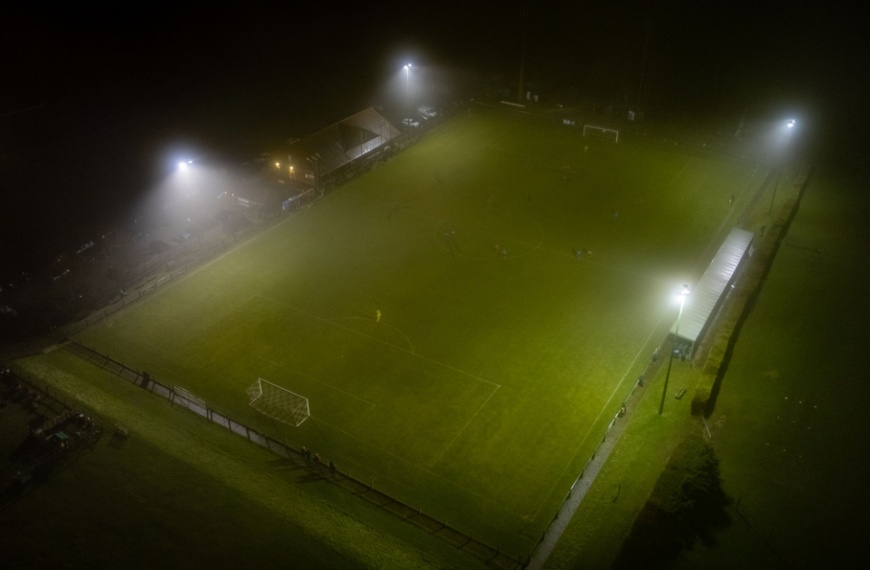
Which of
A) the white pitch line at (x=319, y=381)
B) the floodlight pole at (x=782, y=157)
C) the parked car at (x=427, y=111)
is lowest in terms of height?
the white pitch line at (x=319, y=381)

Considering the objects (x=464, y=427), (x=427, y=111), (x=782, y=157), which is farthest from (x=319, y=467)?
(x=782, y=157)

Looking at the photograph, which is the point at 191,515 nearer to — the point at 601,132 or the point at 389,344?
the point at 389,344

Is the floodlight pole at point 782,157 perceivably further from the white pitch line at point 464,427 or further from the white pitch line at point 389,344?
the white pitch line at point 464,427

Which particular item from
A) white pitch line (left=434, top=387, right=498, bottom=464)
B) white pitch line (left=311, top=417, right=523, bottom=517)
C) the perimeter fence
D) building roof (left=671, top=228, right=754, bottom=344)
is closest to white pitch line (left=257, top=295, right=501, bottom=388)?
white pitch line (left=434, top=387, right=498, bottom=464)

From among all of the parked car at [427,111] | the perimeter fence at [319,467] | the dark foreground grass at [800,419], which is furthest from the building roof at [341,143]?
the dark foreground grass at [800,419]

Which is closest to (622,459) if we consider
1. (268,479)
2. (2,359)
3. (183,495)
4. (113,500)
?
(268,479)

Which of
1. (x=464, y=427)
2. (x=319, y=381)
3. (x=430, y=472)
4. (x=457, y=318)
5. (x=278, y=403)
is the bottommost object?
(x=430, y=472)
